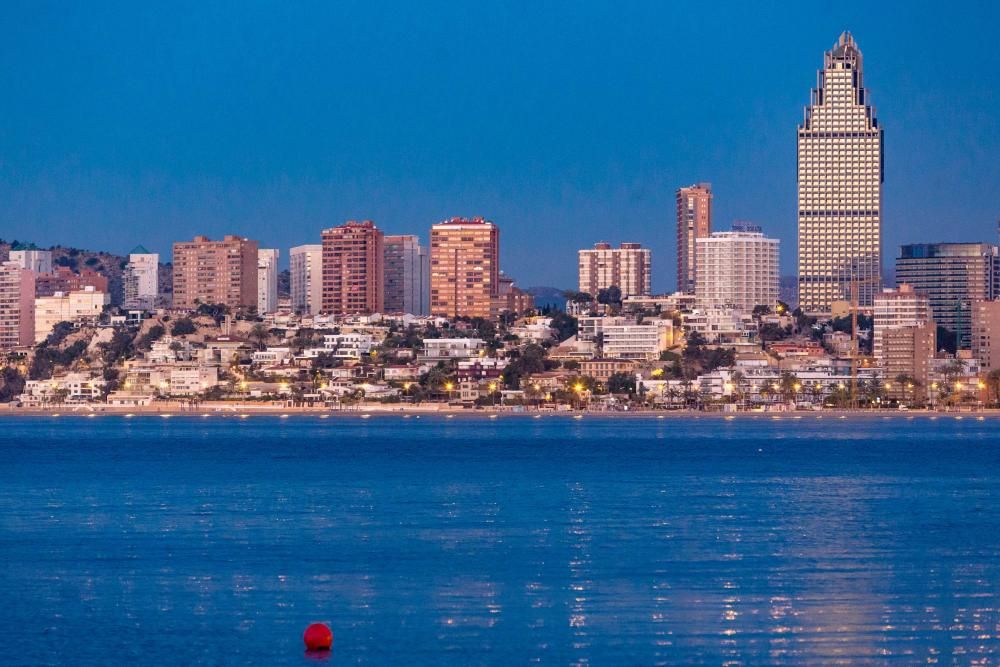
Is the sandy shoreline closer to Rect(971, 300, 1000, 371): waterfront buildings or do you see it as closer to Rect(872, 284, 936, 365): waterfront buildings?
Rect(971, 300, 1000, 371): waterfront buildings

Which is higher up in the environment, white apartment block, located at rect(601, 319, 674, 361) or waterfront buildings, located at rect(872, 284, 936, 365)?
waterfront buildings, located at rect(872, 284, 936, 365)

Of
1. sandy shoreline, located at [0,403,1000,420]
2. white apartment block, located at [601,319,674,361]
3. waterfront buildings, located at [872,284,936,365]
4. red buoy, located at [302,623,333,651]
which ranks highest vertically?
waterfront buildings, located at [872,284,936,365]

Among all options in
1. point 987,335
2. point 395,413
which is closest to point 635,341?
point 395,413

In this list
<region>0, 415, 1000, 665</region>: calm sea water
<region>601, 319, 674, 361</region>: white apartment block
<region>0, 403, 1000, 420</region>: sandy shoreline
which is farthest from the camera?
<region>601, 319, 674, 361</region>: white apartment block

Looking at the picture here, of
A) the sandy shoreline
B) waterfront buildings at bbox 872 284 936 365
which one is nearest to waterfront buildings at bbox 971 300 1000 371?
waterfront buildings at bbox 872 284 936 365

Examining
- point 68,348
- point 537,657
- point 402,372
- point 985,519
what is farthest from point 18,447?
point 68,348

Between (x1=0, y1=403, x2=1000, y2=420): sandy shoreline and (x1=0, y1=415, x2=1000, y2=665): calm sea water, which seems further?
(x1=0, y1=403, x2=1000, y2=420): sandy shoreline

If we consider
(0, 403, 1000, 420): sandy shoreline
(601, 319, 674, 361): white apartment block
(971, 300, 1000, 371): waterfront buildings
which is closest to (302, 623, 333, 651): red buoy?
(0, 403, 1000, 420): sandy shoreline

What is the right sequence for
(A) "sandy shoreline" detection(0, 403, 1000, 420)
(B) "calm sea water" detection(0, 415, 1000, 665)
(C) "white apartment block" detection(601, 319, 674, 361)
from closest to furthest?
(B) "calm sea water" detection(0, 415, 1000, 665) → (A) "sandy shoreline" detection(0, 403, 1000, 420) → (C) "white apartment block" detection(601, 319, 674, 361)

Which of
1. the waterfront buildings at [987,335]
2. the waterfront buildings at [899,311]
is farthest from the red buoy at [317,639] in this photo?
the waterfront buildings at [899,311]

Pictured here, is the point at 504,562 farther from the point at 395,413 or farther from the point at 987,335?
the point at 987,335
